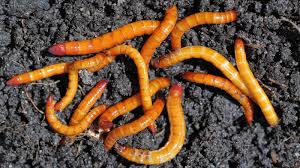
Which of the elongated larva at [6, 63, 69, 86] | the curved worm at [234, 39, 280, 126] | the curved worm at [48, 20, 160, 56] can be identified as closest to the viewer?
the curved worm at [234, 39, 280, 126]

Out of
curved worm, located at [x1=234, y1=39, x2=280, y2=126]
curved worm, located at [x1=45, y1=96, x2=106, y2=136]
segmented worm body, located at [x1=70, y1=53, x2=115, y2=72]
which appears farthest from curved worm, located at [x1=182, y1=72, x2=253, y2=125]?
curved worm, located at [x1=45, y1=96, x2=106, y2=136]

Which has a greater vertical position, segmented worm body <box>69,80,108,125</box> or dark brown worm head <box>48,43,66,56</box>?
dark brown worm head <box>48,43,66,56</box>

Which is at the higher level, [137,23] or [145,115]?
[137,23]

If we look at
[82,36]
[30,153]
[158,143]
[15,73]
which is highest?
[82,36]

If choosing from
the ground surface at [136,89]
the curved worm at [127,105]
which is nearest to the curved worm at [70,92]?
the ground surface at [136,89]

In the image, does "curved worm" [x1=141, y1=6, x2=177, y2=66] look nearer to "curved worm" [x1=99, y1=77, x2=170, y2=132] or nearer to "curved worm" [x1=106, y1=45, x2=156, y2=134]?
"curved worm" [x1=106, y1=45, x2=156, y2=134]

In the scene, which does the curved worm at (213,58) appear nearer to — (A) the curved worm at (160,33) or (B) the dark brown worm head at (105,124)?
(A) the curved worm at (160,33)

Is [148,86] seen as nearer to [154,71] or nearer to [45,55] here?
Result: [154,71]

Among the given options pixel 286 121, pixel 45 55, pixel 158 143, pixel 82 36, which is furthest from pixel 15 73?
pixel 286 121
